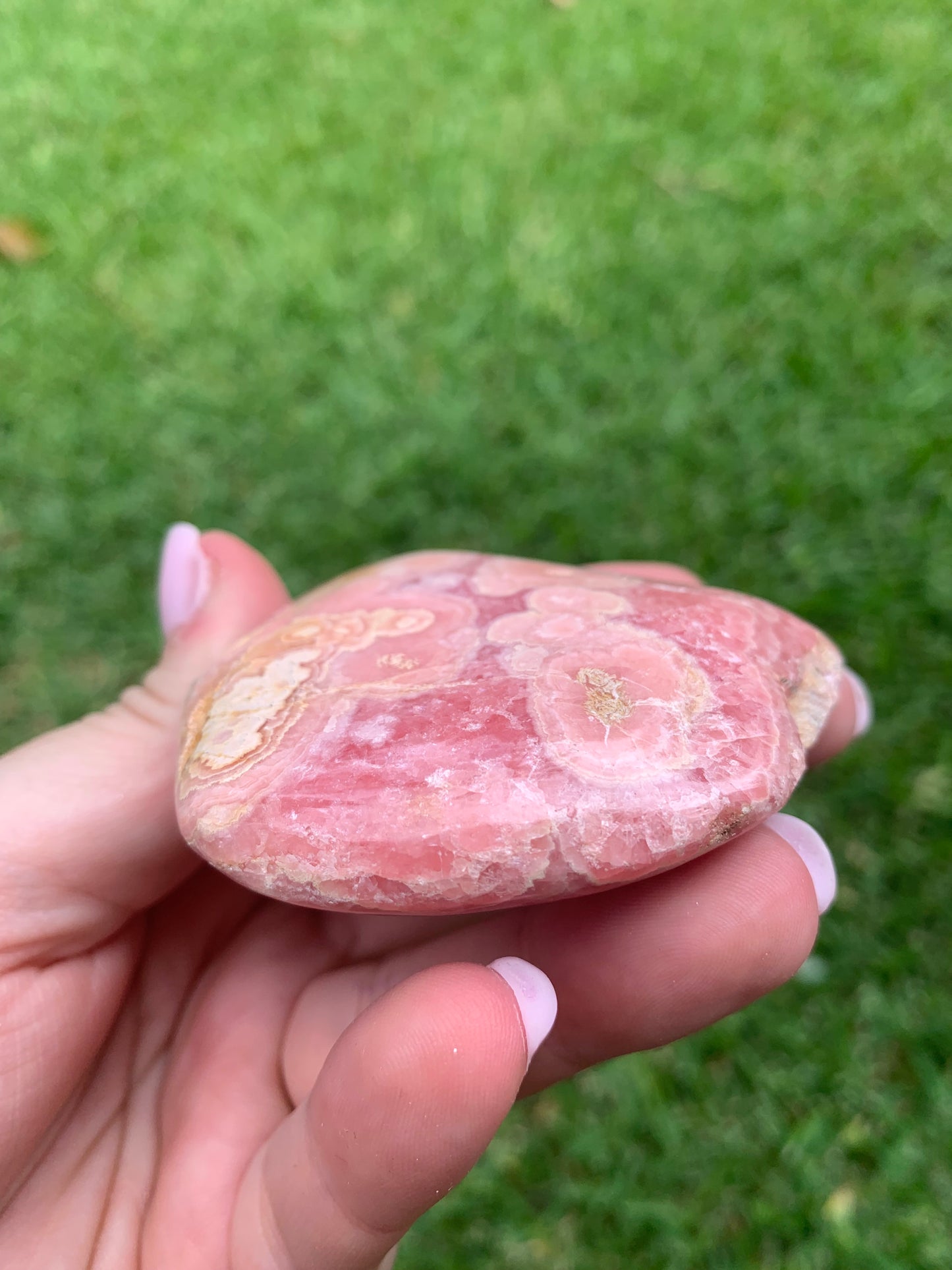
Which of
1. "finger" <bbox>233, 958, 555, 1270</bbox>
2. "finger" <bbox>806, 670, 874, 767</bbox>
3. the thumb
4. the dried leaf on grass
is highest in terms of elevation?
the dried leaf on grass

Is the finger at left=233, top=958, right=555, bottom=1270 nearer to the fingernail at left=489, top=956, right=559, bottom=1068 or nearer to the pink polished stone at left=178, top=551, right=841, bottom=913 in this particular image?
the fingernail at left=489, top=956, right=559, bottom=1068

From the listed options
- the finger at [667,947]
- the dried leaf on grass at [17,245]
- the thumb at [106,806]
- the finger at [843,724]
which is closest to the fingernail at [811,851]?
the finger at [667,947]

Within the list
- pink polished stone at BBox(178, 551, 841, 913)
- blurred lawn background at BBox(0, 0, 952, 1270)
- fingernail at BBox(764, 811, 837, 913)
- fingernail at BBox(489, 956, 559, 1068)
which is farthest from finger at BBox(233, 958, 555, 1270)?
blurred lawn background at BBox(0, 0, 952, 1270)

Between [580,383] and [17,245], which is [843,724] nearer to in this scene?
[580,383]

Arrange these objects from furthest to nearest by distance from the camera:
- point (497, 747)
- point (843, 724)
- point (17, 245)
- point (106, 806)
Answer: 1. point (17, 245)
2. point (843, 724)
3. point (106, 806)
4. point (497, 747)

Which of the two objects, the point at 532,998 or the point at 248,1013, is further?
the point at 248,1013

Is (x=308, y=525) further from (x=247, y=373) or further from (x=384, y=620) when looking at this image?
(x=384, y=620)

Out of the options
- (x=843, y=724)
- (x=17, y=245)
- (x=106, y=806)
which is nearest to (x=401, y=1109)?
(x=106, y=806)
